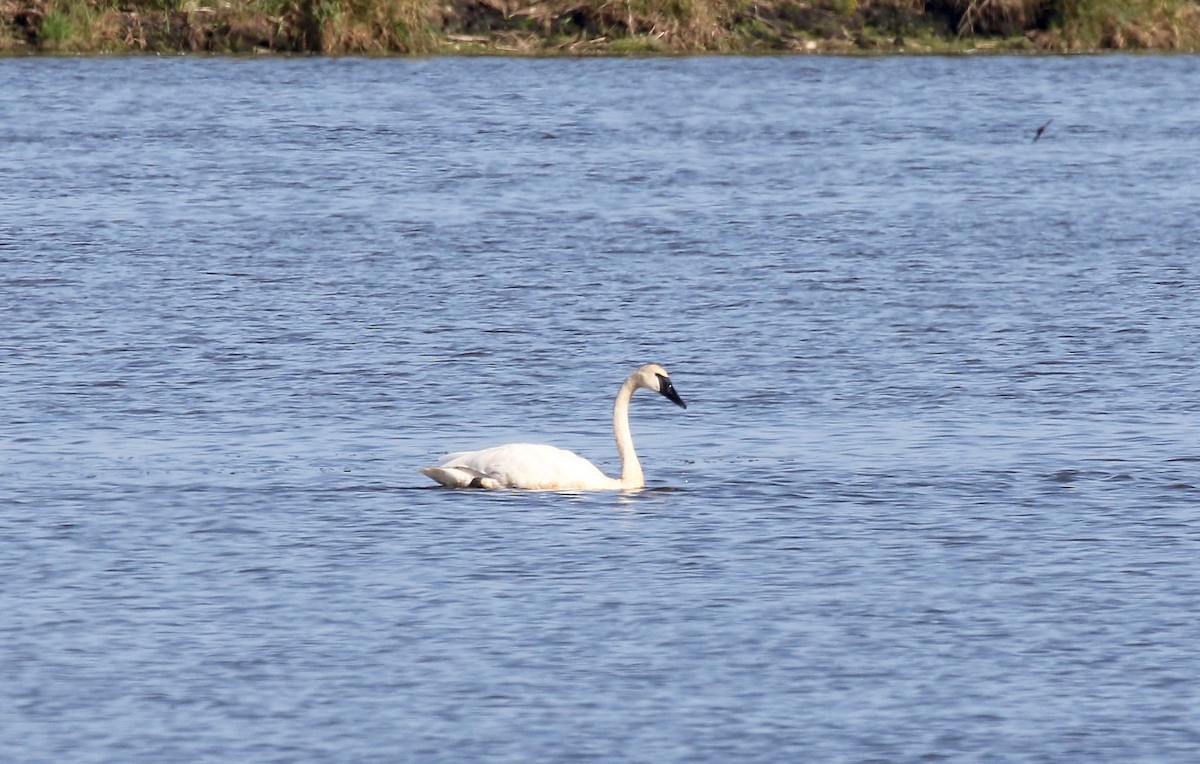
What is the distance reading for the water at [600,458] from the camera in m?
10.8

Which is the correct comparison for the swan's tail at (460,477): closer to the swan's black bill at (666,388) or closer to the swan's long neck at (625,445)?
the swan's long neck at (625,445)

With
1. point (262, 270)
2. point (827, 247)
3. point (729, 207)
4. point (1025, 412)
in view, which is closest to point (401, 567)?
point (1025, 412)

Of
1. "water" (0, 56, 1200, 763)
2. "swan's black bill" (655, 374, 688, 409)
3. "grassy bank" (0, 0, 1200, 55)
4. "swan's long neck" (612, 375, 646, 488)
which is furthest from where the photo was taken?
"grassy bank" (0, 0, 1200, 55)

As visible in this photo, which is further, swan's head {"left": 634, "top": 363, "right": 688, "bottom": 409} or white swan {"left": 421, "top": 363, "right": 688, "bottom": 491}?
swan's head {"left": 634, "top": 363, "right": 688, "bottom": 409}

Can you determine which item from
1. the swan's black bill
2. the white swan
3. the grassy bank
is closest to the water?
the white swan

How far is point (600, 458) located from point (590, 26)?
3862 centimetres

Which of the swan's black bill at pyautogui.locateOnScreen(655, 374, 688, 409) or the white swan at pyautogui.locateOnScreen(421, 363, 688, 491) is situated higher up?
the swan's black bill at pyautogui.locateOnScreen(655, 374, 688, 409)

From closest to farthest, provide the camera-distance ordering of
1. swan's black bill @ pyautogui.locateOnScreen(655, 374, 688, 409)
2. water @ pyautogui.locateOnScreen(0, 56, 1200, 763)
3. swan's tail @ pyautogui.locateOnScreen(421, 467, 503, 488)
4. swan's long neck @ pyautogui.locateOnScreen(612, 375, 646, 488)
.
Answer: water @ pyautogui.locateOnScreen(0, 56, 1200, 763) < swan's tail @ pyautogui.locateOnScreen(421, 467, 503, 488) < swan's long neck @ pyautogui.locateOnScreen(612, 375, 646, 488) < swan's black bill @ pyautogui.locateOnScreen(655, 374, 688, 409)

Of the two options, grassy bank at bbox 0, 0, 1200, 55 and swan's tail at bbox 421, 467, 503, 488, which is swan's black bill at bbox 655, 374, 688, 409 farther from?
grassy bank at bbox 0, 0, 1200, 55

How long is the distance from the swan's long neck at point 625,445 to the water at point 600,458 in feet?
0.50

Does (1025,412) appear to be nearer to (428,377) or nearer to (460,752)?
(428,377)

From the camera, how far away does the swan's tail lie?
15211 mm

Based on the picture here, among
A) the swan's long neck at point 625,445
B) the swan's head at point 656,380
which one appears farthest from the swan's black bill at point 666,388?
the swan's long neck at point 625,445

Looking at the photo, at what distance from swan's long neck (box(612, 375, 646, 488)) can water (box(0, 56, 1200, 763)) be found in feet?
0.50
